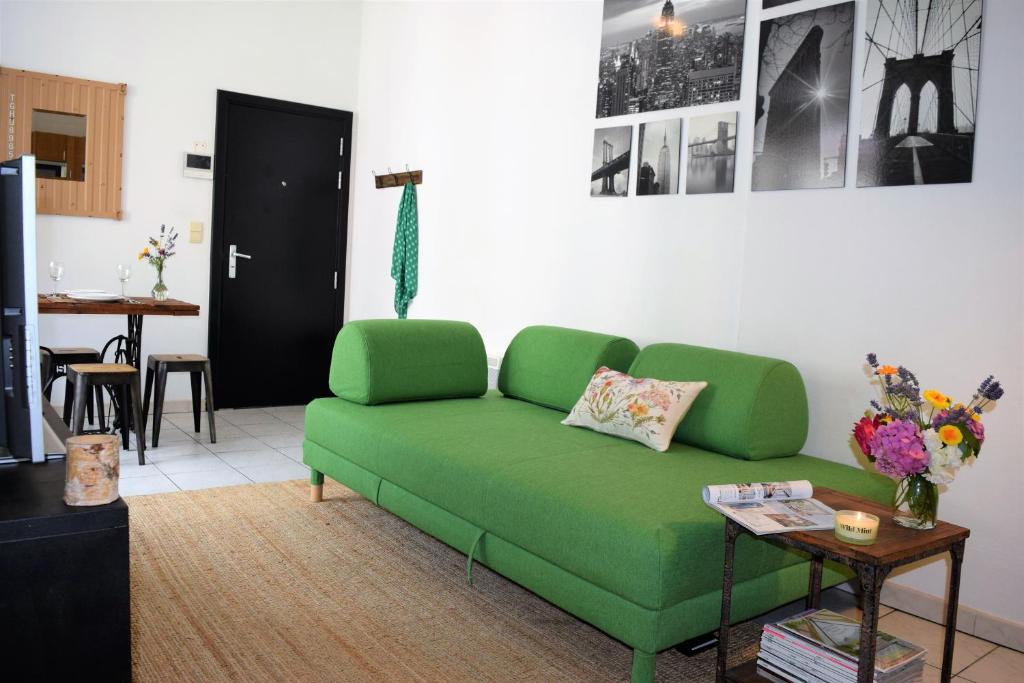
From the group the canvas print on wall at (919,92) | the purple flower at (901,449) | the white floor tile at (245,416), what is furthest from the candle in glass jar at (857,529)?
the white floor tile at (245,416)

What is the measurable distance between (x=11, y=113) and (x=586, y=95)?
3384 millimetres

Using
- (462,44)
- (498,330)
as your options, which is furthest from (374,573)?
(462,44)

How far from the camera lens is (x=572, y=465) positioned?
8.79 ft

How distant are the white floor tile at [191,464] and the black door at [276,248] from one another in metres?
1.51

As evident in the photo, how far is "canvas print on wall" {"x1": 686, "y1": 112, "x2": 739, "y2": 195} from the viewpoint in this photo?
11.3 feet

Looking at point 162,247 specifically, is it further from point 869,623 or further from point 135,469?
point 869,623

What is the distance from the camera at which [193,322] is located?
228 inches

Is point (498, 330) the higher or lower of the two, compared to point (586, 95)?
lower

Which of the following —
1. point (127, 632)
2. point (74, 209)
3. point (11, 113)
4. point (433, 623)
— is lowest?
point (433, 623)

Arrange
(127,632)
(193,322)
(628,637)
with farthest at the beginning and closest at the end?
(193,322)
(628,637)
(127,632)

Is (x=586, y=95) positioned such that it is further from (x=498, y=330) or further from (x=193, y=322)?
(x=193, y=322)

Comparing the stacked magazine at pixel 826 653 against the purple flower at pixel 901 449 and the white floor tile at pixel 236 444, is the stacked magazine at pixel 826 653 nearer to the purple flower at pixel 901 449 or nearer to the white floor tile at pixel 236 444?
the purple flower at pixel 901 449

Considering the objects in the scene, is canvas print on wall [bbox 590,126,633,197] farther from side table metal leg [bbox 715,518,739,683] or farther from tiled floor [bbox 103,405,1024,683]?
side table metal leg [bbox 715,518,739,683]

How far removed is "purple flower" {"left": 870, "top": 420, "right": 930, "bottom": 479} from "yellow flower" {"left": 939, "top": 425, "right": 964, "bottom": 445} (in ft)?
0.16
